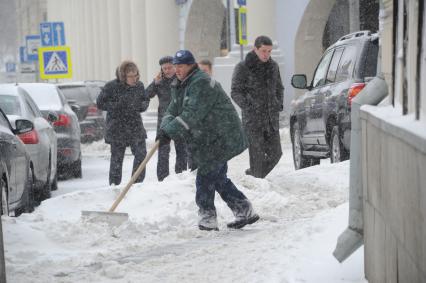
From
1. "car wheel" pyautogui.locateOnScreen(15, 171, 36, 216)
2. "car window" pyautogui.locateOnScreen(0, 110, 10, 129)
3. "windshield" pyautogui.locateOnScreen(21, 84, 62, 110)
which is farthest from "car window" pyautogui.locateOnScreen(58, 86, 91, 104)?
"car window" pyautogui.locateOnScreen(0, 110, 10, 129)

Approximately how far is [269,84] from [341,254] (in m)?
5.95

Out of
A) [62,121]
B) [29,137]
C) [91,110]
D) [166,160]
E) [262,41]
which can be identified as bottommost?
[91,110]

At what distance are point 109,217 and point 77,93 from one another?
1487cm

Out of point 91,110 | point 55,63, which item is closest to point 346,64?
point 91,110

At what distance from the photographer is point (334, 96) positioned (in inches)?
457

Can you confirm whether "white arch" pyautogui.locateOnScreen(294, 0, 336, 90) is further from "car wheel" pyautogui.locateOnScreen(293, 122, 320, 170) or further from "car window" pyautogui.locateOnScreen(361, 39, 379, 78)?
"car window" pyautogui.locateOnScreen(361, 39, 379, 78)

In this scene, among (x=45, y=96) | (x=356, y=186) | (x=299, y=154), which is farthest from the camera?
(x=45, y=96)

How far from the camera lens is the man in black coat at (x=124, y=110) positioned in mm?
11453

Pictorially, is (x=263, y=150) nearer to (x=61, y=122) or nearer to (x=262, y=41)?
(x=262, y=41)

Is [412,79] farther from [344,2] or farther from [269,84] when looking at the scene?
[344,2]

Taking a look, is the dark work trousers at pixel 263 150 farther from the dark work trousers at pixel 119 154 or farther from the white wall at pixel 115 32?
the white wall at pixel 115 32

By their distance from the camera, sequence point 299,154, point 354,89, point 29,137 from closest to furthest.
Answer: point 354,89 → point 29,137 → point 299,154

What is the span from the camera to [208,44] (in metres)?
32.6

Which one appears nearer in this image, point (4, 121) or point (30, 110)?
point (4, 121)
